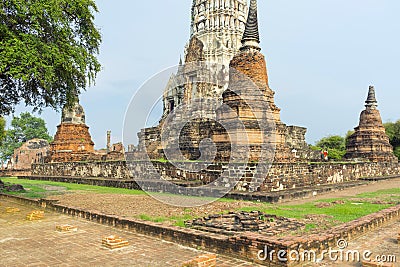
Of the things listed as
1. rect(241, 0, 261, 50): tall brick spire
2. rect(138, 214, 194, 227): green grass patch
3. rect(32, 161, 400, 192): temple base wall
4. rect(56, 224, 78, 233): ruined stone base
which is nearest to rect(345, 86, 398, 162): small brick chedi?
rect(32, 161, 400, 192): temple base wall

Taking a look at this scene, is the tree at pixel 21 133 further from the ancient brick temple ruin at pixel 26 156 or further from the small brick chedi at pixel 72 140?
the small brick chedi at pixel 72 140

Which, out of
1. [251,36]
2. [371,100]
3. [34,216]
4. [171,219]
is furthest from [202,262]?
[371,100]

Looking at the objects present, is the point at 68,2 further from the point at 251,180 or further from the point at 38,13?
the point at 251,180

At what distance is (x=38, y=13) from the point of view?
11.2 meters

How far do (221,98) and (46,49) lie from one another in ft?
51.2

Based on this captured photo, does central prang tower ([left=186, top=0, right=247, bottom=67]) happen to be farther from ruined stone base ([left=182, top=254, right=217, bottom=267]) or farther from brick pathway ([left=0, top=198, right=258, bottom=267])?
ruined stone base ([left=182, top=254, right=217, bottom=267])

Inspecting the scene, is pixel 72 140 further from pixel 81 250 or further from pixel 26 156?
pixel 81 250

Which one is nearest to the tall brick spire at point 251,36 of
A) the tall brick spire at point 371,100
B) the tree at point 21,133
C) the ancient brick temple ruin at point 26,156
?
the tall brick spire at point 371,100

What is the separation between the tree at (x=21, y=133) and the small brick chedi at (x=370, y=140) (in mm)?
45086

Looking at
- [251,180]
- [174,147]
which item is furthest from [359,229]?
[174,147]

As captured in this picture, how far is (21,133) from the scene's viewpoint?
174 feet

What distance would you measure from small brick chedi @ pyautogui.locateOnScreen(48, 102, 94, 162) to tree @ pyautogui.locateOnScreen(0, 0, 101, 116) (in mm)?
12170

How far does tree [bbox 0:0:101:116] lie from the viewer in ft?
35.1

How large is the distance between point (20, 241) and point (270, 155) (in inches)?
374
